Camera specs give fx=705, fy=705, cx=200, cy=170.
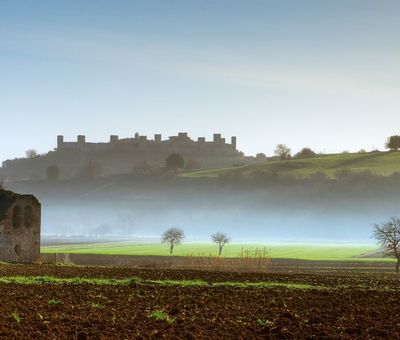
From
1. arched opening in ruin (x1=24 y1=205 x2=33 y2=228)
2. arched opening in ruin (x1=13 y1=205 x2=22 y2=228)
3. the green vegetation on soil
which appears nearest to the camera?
the green vegetation on soil

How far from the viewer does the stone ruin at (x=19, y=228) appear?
7138 centimetres

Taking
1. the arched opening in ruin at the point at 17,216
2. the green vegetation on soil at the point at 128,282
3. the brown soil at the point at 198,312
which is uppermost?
the arched opening in ruin at the point at 17,216

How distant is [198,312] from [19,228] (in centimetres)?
4872

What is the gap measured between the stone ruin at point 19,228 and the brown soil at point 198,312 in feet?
109

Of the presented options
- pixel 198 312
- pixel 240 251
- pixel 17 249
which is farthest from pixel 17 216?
pixel 240 251

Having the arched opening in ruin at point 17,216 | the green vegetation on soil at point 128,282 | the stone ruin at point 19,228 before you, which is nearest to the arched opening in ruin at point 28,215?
the stone ruin at point 19,228

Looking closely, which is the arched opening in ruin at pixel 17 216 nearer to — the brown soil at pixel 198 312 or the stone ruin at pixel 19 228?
the stone ruin at pixel 19 228

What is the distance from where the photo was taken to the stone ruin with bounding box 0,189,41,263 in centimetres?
7138

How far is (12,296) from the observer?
107 ft

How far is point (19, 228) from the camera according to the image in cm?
7281

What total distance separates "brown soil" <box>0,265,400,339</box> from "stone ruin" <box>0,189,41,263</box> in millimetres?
33121

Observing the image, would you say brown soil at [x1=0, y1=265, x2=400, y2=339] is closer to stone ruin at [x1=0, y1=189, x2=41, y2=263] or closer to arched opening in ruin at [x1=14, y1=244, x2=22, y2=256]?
stone ruin at [x1=0, y1=189, x2=41, y2=263]

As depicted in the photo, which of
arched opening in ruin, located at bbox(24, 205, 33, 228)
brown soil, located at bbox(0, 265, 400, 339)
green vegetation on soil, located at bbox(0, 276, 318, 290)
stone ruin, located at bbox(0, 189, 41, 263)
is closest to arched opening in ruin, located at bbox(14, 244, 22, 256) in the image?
stone ruin, located at bbox(0, 189, 41, 263)

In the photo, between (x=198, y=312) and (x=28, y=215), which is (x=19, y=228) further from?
(x=198, y=312)
